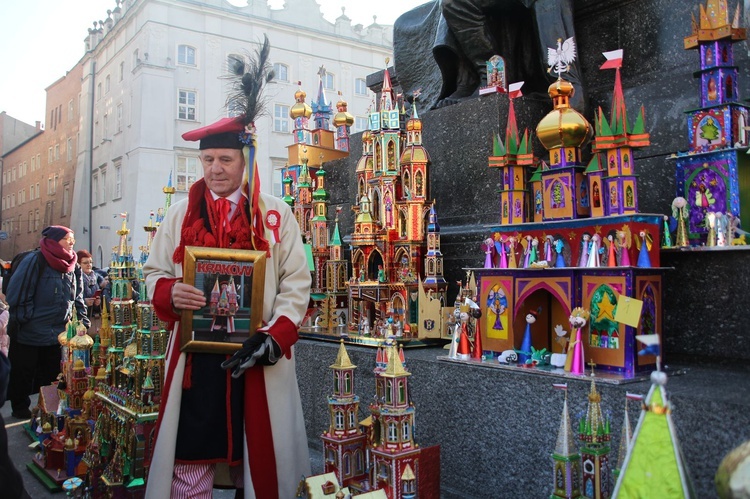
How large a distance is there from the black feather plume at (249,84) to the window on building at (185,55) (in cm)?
2623

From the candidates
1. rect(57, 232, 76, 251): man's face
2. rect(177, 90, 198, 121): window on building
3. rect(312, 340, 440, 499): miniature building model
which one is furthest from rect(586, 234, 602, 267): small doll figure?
rect(177, 90, 198, 121): window on building

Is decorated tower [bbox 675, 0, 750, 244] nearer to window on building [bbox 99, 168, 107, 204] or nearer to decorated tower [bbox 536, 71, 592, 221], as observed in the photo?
decorated tower [bbox 536, 71, 592, 221]

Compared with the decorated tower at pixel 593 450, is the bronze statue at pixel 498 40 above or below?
above

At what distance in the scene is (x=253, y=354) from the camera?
3.39 meters

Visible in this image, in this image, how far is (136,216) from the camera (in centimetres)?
2673

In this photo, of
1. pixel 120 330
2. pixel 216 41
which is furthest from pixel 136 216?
pixel 120 330

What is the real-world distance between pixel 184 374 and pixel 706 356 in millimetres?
3358

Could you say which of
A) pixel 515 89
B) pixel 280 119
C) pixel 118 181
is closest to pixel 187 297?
pixel 515 89

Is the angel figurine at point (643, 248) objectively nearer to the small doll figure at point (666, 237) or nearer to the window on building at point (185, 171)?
the small doll figure at point (666, 237)

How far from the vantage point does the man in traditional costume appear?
3.48m

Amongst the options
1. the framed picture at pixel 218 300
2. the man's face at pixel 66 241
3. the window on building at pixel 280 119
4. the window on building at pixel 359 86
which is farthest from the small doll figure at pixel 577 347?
the window on building at pixel 359 86

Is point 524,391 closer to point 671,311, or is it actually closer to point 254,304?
point 671,311

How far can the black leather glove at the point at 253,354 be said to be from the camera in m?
3.39

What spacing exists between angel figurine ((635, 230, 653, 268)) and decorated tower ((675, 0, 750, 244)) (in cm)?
48
